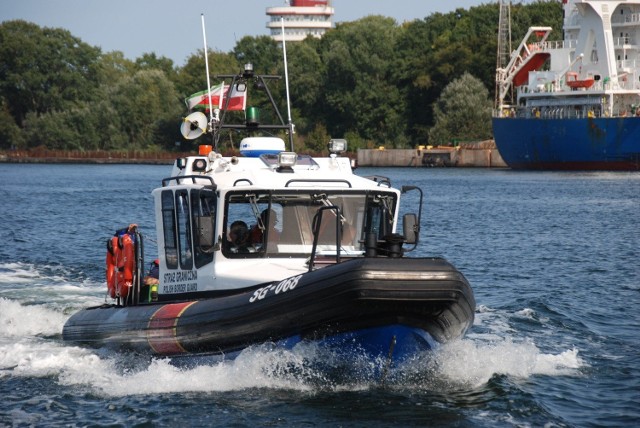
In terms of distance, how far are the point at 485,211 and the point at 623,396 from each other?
94.7 ft

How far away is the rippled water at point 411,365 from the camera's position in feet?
38.5

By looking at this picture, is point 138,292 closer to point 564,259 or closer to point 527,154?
point 564,259

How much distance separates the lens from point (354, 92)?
327 ft

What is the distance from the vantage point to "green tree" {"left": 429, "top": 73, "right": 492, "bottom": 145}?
90.6 metres

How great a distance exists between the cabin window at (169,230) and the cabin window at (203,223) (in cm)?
46

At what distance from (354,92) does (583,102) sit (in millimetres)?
27928

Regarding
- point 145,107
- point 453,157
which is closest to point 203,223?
point 453,157

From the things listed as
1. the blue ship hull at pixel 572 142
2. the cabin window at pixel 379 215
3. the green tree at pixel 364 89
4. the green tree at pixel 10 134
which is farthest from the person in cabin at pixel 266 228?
the green tree at pixel 10 134

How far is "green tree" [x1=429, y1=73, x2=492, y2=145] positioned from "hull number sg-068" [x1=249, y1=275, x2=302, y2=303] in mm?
80131

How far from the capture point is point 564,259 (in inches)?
1047

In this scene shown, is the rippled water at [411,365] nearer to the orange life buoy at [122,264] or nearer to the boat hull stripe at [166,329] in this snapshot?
the boat hull stripe at [166,329]

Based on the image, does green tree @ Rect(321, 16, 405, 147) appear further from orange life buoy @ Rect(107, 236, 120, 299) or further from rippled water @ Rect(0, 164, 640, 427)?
orange life buoy @ Rect(107, 236, 120, 299)

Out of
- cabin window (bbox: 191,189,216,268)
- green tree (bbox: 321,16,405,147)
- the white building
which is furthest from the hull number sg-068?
the white building

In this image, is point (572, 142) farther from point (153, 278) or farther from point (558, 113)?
point (153, 278)
